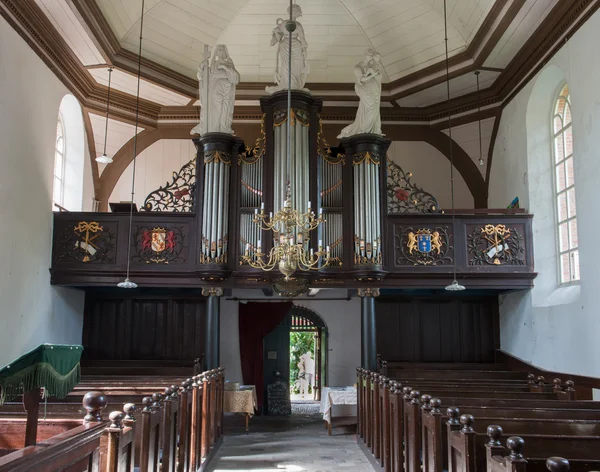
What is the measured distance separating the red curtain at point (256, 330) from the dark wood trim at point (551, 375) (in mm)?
5028

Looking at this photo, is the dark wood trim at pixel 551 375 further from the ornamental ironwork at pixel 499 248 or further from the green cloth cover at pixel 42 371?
the green cloth cover at pixel 42 371

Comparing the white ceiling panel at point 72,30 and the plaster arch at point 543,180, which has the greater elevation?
the white ceiling panel at point 72,30

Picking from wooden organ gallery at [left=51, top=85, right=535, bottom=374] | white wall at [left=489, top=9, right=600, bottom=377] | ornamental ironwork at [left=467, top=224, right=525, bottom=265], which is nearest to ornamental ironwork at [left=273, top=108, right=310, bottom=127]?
wooden organ gallery at [left=51, top=85, right=535, bottom=374]

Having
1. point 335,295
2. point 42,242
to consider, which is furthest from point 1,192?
point 335,295

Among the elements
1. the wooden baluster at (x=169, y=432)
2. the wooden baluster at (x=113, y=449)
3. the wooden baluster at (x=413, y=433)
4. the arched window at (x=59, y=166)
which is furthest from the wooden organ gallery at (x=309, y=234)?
the wooden baluster at (x=113, y=449)

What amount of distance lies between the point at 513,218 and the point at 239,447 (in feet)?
21.9

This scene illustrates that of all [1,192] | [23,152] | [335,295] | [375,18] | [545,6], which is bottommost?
[335,295]

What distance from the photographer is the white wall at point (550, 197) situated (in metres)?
9.54

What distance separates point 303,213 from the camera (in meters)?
10.7

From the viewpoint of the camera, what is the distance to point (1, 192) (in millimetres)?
9539

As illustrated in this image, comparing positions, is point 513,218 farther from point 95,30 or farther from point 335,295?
point 95,30

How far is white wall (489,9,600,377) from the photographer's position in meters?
9.54

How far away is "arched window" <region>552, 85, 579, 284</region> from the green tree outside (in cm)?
1000

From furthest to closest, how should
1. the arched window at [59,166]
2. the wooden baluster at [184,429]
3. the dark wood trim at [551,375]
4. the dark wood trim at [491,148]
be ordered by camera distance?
1. the dark wood trim at [491,148]
2. the arched window at [59,166]
3. the dark wood trim at [551,375]
4. the wooden baluster at [184,429]
